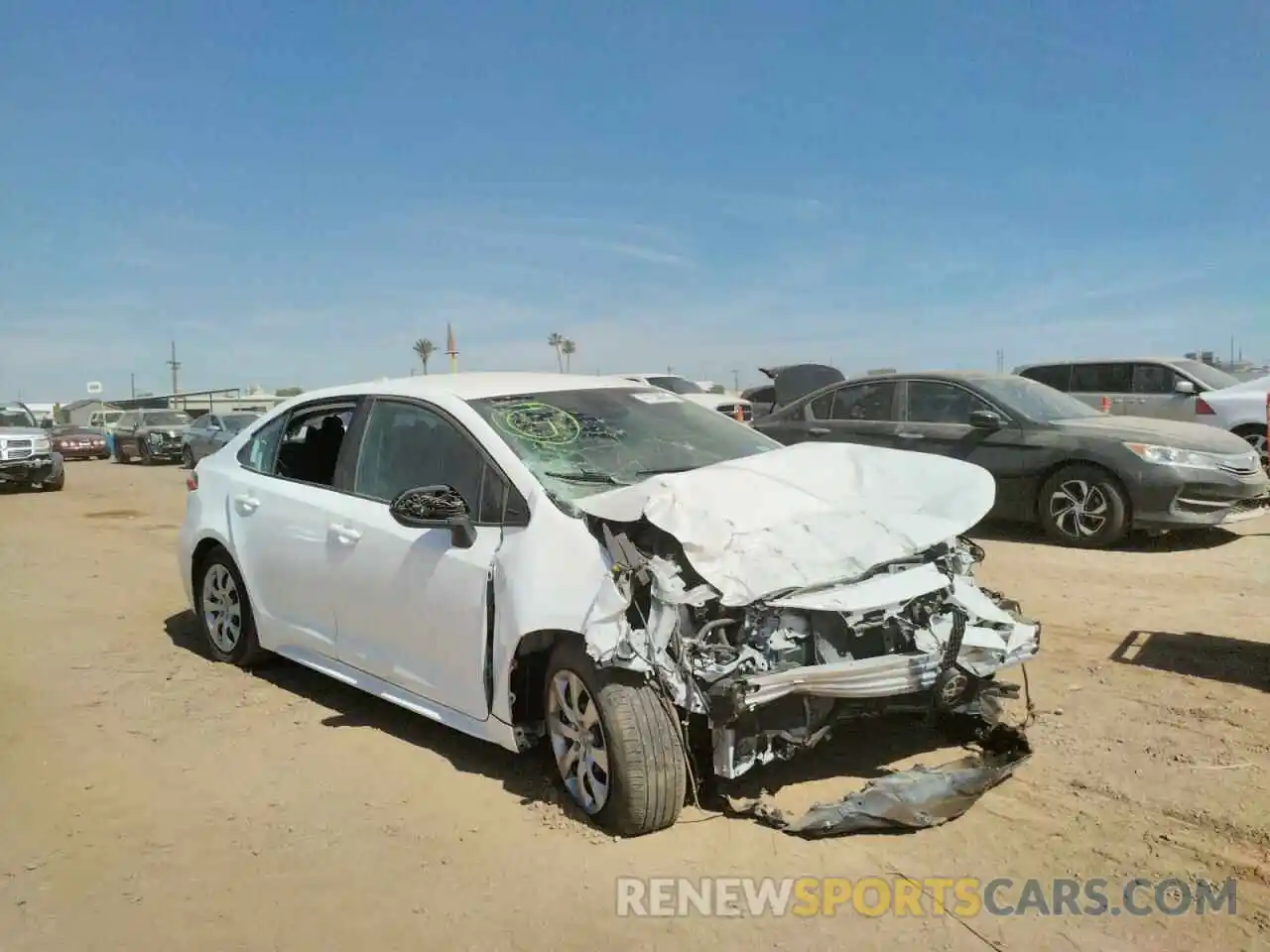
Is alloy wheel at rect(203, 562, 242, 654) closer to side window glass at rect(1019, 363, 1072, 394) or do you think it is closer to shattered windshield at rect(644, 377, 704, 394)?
side window glass at rect(1019, 363, 1072, 394)

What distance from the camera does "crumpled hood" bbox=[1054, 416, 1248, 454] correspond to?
7906mm

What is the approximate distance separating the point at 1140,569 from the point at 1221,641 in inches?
79.8

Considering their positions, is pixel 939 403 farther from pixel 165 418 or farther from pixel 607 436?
pixel 165 418

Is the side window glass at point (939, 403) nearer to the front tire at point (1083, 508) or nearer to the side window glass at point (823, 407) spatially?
the side window glass at point (823, 407)

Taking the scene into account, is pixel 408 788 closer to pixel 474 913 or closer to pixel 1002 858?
pixel 474 913

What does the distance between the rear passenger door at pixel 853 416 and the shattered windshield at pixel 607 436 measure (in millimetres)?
4929

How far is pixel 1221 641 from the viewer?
17.4 ft

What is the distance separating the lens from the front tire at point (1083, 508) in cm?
794

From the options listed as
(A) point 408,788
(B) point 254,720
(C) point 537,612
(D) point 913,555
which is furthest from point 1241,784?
(B) point 254,720

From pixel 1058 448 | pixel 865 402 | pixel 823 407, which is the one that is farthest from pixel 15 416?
pixel 1058 448

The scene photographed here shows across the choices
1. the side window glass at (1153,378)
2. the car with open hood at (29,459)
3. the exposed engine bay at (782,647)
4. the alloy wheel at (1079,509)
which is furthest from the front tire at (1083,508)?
the car with open hood at (29,459)

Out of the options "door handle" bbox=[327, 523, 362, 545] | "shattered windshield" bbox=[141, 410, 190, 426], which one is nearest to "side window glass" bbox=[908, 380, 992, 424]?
"door handle" bbox=[327, 523, 362, 545]

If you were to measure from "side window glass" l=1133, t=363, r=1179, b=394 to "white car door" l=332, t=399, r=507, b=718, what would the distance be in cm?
1271

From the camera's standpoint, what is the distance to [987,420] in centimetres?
870
